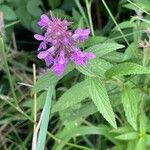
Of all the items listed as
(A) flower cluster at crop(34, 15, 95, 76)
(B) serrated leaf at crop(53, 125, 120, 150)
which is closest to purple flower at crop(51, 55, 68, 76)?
(A) flower cluster at crop(34, 15, 95, 76)


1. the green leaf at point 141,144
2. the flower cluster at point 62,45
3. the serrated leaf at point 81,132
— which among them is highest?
the flower cluster at point 62,45

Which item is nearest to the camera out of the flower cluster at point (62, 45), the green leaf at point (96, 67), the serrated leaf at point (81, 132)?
the flower cluster at point (62, 45)

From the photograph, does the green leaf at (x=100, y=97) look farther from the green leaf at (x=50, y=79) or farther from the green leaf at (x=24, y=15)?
the green leaf at (x=24, y=15)

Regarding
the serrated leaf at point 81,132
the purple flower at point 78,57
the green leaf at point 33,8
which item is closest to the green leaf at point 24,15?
the green leaf at point 33,8

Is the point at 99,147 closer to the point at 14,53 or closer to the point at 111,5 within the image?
the point at 14,53

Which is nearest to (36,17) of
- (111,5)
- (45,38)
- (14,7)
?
(14,7)

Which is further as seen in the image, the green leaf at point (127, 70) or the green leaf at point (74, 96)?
the green leaf at point (74, 96)

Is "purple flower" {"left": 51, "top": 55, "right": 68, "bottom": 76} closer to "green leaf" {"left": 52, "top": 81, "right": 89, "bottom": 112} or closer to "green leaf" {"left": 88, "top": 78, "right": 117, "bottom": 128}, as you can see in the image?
"green leaf" {"left": 88, "top": 78, "right": 117, "bottom": 128}
